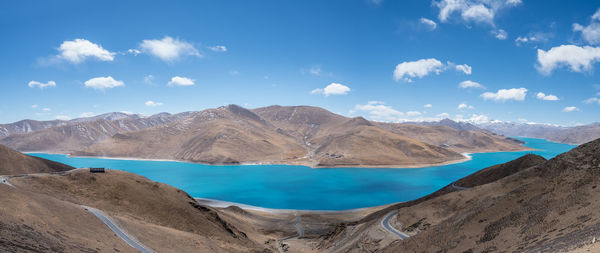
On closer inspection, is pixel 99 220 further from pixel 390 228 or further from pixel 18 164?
pixel 18 164

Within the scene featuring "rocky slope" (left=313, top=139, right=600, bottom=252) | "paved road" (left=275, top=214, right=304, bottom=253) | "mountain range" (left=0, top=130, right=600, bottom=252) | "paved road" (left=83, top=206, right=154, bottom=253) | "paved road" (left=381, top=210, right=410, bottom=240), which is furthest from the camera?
"paved road" (left=275, top=214, right=304, bottom=253)

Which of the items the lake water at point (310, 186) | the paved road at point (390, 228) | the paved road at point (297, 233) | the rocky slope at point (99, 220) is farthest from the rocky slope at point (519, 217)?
the lake water at point (310, 186)

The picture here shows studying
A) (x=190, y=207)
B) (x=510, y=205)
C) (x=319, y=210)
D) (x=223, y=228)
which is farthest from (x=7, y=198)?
(x=319, y=210)

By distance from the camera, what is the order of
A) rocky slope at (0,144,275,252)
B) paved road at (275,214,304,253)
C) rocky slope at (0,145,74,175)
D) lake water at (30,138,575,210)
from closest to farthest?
1. rocky slope at (0,144,275,252)
2. paved road at (275,214,304,253)
3. rocky slope at (0,145,74,175)
4. lake water at (30,138,575,210)

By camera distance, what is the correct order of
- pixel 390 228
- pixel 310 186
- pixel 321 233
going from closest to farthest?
pixel 390 228
pixel 321 233
pixel 310 186

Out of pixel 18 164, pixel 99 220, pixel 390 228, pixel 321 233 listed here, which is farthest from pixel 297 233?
pixel 18 164

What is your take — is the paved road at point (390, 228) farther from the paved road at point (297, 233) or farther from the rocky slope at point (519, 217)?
the paved road at point (297, 233)

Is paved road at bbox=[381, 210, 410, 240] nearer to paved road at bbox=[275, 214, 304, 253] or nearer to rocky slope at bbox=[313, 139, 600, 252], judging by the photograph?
rocky slope at bbox=[313, 139, 600, 252]

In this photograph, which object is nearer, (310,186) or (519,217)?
(519,217)

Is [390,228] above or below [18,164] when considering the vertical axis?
below

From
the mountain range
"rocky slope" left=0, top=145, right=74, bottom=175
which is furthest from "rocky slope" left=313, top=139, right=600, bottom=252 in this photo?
"rocky slope" left=0, top=145, right=74, bottom=175

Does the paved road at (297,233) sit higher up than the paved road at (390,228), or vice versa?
the paved road at (390,228)

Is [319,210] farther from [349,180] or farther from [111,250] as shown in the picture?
[111,250]
